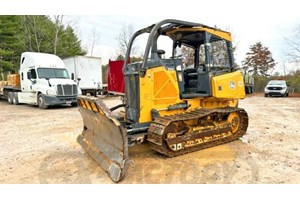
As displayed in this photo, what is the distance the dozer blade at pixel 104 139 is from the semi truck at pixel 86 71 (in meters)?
13.4

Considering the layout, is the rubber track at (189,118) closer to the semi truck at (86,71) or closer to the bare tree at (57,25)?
the semi truck at (86,71)

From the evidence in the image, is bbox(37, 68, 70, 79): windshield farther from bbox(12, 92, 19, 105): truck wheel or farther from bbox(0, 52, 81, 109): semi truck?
bbox(12, 92, 19, 105): truck wheel

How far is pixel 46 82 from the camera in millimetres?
14398

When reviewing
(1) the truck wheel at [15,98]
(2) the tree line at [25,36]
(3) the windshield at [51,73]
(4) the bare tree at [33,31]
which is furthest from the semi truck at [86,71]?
(4) the bare tree at [33,31]

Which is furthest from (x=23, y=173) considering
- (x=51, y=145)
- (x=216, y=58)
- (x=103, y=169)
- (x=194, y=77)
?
(x=216, y=58)

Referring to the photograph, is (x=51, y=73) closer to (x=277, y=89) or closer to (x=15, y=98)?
(x=15, y=98)

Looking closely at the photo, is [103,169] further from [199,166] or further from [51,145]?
[51,145]

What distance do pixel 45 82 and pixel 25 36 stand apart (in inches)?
635

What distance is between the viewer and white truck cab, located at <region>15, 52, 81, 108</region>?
14.2m

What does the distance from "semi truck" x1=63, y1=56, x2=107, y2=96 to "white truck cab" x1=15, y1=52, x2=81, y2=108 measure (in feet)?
9.47

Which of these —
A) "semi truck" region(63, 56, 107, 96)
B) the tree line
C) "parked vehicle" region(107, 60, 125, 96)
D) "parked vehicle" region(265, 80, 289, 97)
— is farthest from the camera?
the tree line

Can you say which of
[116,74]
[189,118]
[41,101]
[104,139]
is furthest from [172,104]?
[116,74]

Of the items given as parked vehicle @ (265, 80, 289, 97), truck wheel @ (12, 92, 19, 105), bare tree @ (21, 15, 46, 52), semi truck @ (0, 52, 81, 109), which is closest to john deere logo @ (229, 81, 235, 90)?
semi truck @ (0, 52, 81, 109)

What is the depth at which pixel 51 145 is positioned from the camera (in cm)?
631
